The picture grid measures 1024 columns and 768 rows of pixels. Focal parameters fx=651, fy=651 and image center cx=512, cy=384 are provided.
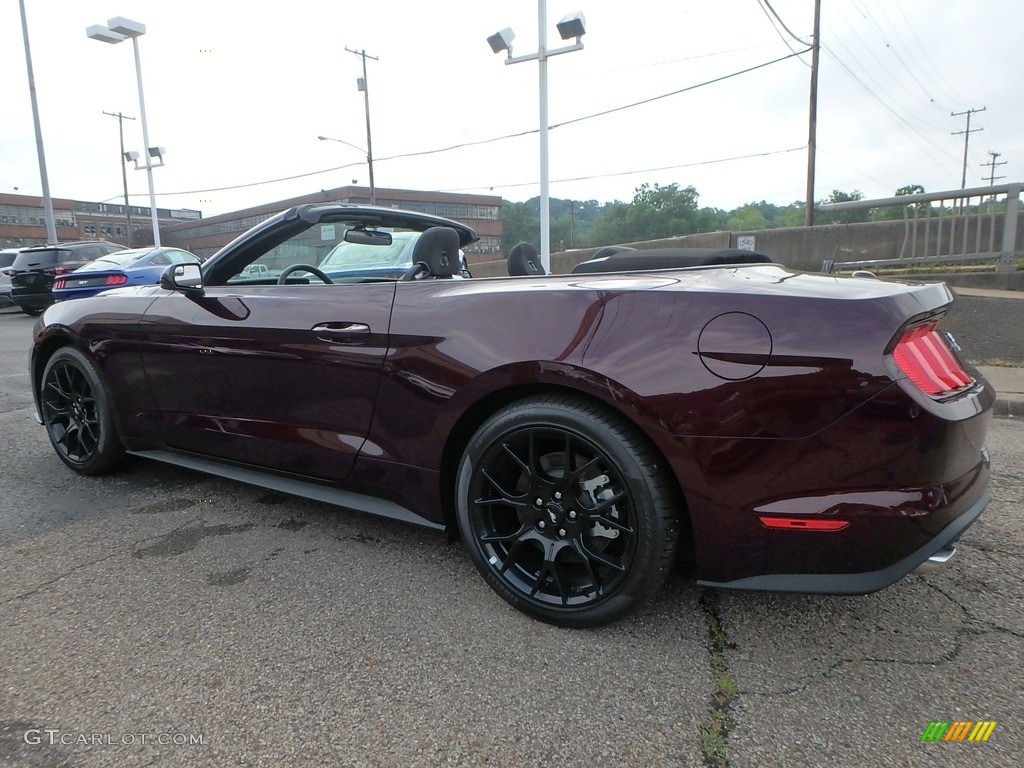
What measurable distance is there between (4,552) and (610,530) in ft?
8.24

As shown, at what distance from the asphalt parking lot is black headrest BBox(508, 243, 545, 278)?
1.40m

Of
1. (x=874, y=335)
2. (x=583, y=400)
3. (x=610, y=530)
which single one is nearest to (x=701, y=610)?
(x=610, y=530)

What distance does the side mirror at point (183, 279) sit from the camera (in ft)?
9.53

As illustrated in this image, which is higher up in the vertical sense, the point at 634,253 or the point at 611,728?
the point at 634,253

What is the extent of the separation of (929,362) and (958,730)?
3.06ft

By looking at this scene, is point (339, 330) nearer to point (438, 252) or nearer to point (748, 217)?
point (438, 252)

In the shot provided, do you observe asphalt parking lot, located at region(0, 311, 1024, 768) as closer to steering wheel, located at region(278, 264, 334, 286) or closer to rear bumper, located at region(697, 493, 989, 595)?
rear bumper, located at region(697, 493, 989, 595)

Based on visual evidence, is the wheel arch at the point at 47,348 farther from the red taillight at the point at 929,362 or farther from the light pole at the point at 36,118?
the light pole at the point at 36,118

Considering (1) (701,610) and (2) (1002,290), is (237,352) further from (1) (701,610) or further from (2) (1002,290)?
(2) (1002,290)

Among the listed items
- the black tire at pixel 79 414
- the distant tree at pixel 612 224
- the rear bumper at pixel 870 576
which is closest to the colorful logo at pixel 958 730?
the rear bumper at pixel 870 576

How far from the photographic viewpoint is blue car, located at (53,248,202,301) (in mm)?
9977

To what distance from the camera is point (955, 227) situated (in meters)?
8.02

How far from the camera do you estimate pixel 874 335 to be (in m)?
1.67

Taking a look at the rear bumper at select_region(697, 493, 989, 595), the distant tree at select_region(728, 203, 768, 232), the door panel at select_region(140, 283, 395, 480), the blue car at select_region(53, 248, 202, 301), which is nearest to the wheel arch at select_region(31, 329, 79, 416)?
the door panel at select_region(140, 283, 395, 480)
